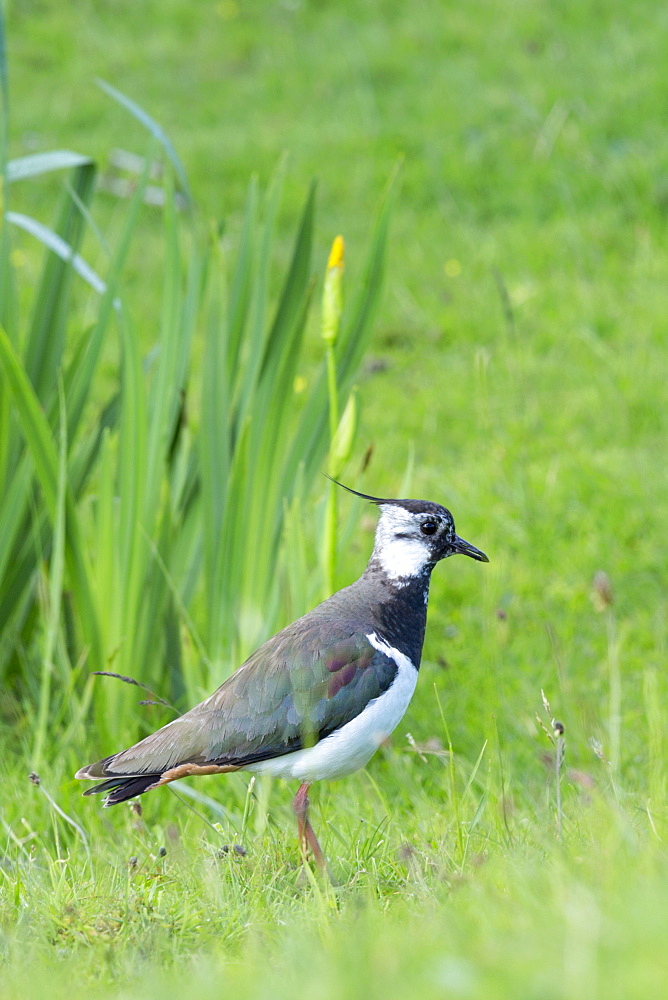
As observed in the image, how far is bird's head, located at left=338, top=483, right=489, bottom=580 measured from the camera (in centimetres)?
308

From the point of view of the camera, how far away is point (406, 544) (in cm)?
311

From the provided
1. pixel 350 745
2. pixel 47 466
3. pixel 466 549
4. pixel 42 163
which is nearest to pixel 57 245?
pixel 42 163

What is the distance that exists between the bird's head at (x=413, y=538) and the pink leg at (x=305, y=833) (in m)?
0.66

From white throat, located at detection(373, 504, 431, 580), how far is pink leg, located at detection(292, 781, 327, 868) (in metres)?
0.66

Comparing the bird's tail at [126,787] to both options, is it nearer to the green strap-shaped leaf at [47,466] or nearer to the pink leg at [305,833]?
the pink leg at [305,833]

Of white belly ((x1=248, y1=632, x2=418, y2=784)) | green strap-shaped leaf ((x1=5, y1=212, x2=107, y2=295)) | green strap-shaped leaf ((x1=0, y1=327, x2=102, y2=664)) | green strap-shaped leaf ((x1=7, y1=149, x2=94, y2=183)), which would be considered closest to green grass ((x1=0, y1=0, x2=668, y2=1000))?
white belly ((x1=248, y1=632, x2=418, y2=784))

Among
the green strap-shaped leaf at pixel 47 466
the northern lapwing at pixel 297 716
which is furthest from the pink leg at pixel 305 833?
the green strap-shaped leaf at pixel 47 466

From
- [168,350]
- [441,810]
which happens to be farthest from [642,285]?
[441,810]

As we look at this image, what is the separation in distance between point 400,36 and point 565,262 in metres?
3.77

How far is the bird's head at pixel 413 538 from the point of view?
3.08 metres

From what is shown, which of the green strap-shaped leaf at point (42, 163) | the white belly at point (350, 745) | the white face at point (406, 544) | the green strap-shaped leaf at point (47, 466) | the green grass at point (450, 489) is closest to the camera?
the green grass at point (450, 489)

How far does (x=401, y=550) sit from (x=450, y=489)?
230cm

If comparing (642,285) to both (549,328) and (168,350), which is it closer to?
(549,328)

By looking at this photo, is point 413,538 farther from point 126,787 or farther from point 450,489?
point 450,489
